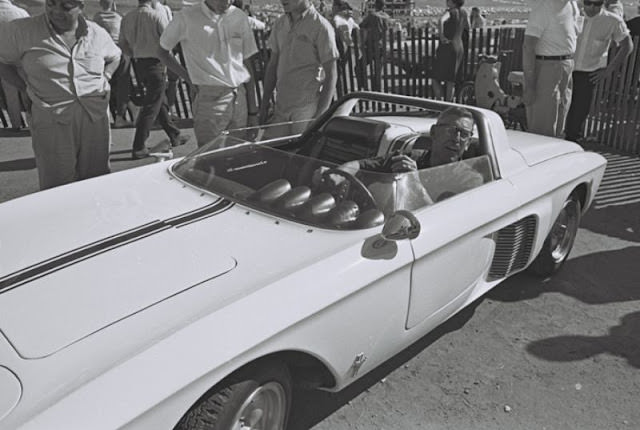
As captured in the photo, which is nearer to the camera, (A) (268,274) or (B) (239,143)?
(A) (268,274)

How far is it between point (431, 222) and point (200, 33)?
8.73 ft

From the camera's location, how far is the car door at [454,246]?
Result: 236 cm

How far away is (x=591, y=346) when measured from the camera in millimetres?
2971

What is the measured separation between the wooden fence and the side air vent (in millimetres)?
4553

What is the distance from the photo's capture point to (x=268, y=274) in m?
2.00

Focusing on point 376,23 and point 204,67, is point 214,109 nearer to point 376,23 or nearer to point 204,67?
point 204,67

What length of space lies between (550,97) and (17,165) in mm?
5636

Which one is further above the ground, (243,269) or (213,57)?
(213,57)

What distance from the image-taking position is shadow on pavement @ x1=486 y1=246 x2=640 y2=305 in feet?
11.3

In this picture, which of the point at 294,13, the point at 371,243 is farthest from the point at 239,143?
the point at 294,13

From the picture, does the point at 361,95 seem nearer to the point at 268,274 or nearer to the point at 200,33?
the point at 200,33

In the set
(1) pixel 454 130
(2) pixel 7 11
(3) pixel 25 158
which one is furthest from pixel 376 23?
(1) pixel 454 130

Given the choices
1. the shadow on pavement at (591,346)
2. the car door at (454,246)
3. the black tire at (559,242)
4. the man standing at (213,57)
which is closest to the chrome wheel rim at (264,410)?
the car door at (454,246)

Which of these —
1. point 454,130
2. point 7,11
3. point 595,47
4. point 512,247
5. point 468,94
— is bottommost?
point 468,94
